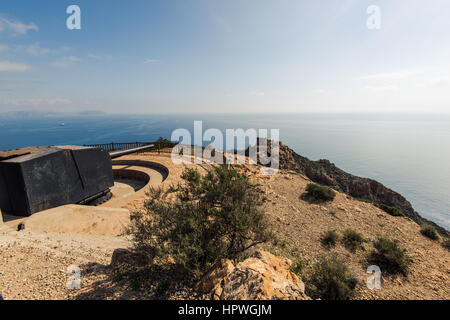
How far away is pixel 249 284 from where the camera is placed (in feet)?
10.1

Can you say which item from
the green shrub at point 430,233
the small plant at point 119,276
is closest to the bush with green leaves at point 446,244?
the green shrub at point 430,233

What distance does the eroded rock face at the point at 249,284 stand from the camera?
2959 millimetres

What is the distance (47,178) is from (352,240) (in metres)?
13.9

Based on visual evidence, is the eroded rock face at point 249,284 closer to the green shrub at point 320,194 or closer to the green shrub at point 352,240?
the green shrub at point 352,240

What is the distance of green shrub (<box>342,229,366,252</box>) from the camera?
27.0 feet

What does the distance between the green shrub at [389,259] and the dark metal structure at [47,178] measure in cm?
1351

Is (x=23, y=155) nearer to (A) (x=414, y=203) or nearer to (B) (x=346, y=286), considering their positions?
(B) (x=346, y=286)

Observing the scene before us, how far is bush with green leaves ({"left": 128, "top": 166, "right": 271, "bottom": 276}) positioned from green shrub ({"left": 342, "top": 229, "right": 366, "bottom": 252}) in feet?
19.7

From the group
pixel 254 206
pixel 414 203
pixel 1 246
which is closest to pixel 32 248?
pixel 1 246

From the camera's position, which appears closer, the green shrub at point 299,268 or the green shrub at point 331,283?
the green shrub at point 331,283

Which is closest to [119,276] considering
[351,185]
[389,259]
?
[389,259]

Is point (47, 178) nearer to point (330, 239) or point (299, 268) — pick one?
point (299, 268)

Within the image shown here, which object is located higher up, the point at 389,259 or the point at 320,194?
the point at 320,194
